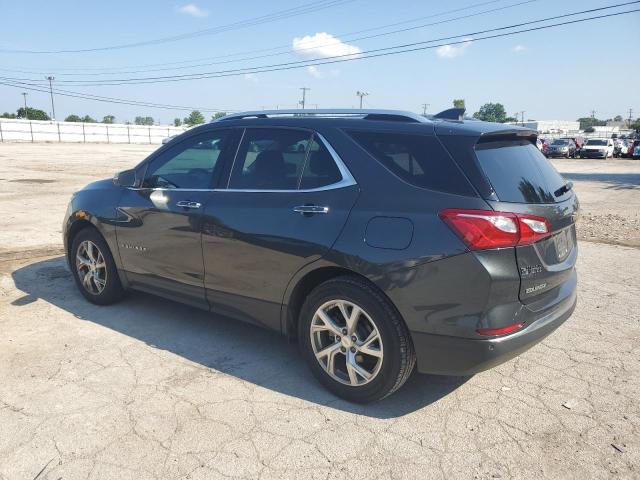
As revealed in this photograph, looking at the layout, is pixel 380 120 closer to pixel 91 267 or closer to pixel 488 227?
pixel 488 227

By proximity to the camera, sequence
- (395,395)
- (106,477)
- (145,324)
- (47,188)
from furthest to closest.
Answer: (47,188) < (145,324) < (395,395) < (106,477)

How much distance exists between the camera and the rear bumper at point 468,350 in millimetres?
2750

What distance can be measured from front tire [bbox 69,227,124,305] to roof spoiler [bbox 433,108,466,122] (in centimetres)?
A: 311

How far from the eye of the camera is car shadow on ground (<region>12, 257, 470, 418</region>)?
3314 millimetres

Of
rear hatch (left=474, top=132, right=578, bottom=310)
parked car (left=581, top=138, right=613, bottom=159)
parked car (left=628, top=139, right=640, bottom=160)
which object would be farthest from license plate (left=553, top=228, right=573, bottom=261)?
parked car (left=628, top=139, right=640, bottom=160)

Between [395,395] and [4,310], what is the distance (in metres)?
3.72

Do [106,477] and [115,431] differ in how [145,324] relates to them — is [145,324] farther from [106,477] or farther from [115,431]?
[106,477]

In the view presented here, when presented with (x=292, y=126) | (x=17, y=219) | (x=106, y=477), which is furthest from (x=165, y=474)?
(x=17, y=219)

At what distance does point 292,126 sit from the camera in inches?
140

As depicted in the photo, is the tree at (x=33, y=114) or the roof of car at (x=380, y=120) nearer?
the roof of car at (x=380, y=120)

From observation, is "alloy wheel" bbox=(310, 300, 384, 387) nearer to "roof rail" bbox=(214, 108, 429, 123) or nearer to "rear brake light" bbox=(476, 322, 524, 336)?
"rear brake light" bbox=(476, 322, 524, 336)

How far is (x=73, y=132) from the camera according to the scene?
61.8 meters

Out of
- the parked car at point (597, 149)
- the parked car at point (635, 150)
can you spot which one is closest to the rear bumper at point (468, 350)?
the parked car at point (597, 149)

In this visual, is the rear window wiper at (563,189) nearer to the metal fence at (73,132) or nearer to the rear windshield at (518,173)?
the rear windshield at (518,173)
